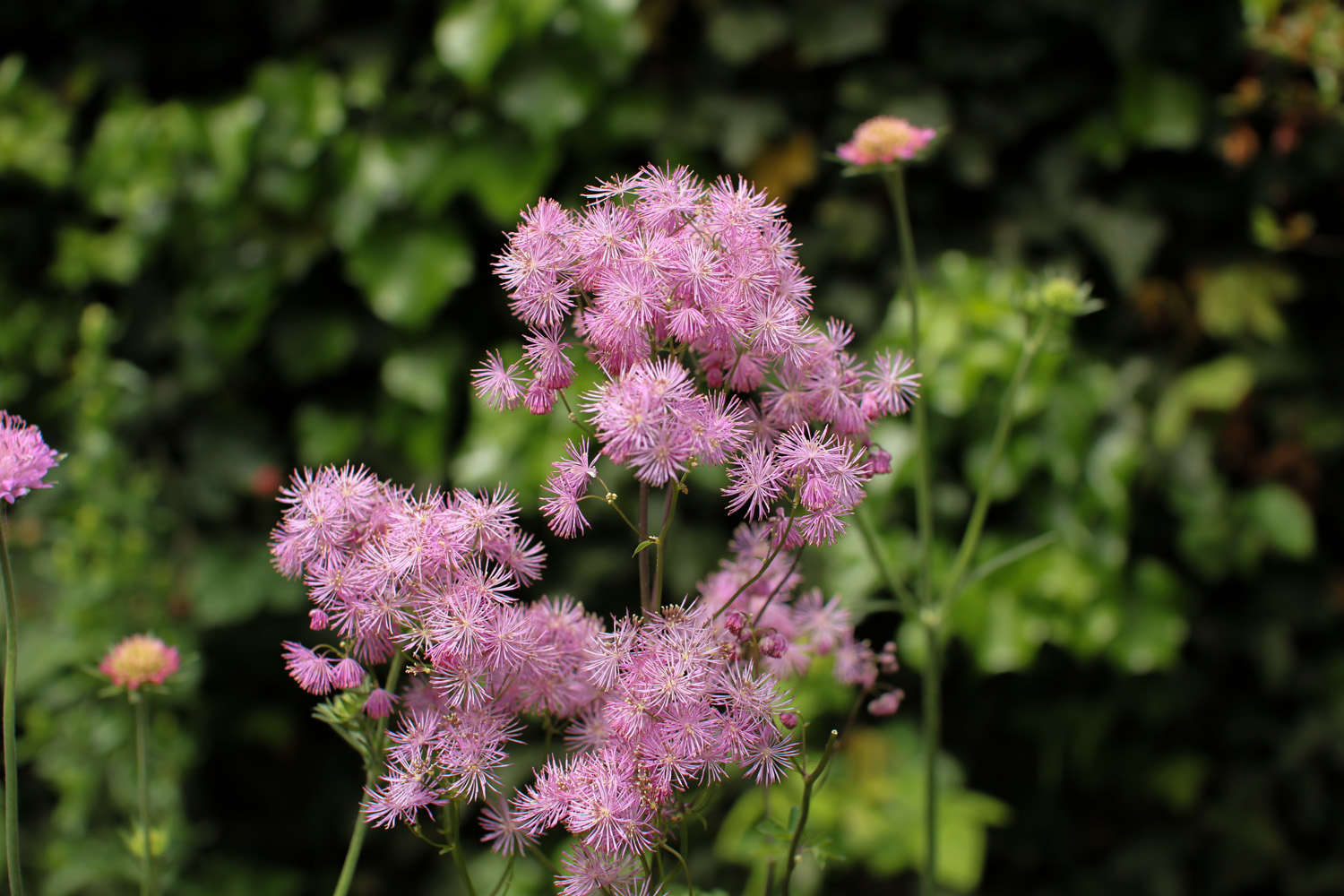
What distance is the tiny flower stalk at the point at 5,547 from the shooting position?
1.78 ft

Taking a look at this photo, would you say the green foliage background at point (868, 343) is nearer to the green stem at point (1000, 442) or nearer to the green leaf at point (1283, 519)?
the green leaf at point (1283, 519)

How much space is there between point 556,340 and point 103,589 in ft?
4.42

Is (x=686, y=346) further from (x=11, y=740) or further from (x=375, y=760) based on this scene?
(x=11, y=740)

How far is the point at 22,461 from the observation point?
563 millimetres

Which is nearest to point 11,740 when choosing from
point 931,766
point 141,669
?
point 141,669

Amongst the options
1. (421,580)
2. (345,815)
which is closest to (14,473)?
(421,580)

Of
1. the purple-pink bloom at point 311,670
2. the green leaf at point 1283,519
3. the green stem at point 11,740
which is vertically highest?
the green stem at point 11,740

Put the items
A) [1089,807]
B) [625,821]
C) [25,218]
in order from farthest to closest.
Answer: [25,218], [1089,807], [625,821]

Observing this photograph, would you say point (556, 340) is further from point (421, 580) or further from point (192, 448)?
point (192, 448)

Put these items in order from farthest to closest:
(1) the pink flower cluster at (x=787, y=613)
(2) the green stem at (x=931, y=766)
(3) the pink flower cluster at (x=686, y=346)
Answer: (2) the green stem at (x=931, y=766)
(1) the pink flower cluster at (x=787, y=613)
(3) the pink flower cluster at (x=686, y=346)

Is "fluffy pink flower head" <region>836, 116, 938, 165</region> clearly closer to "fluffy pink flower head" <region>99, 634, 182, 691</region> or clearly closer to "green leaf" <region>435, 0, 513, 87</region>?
"fluffy pink flower head" <region>99, 634, 182, 691</region>

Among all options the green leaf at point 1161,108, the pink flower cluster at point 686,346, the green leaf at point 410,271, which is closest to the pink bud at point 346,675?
the pink flower cluster at point 686,346

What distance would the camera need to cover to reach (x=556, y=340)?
60 centimetres

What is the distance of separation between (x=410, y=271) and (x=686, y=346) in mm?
1296
